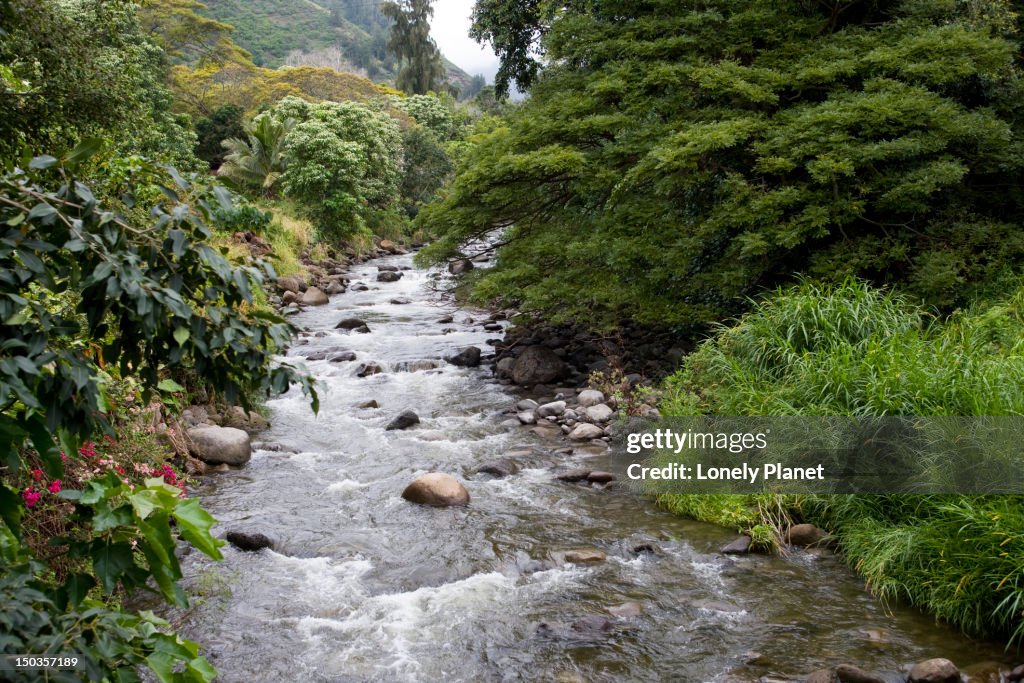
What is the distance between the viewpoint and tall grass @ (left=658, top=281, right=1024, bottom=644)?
5094mm

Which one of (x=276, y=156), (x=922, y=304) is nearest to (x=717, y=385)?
(x=922, y=304)

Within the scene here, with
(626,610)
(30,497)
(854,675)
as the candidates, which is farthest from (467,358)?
(854,675)

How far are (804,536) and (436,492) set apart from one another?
131 inches

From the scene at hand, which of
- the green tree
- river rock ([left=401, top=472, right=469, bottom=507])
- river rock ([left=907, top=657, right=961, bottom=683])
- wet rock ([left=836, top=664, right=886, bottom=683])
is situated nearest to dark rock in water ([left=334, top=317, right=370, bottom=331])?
river rock ([left=401, top=472, right=469, bottom=507])

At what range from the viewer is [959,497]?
565 centimetres

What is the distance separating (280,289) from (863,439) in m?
14.5

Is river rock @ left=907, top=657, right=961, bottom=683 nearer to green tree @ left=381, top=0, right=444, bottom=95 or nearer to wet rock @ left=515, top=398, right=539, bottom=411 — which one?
wet rock @ left=515, top=398, right=539, bottom=411

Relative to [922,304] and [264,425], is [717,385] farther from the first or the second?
[264,425]

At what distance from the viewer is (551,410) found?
10.1m

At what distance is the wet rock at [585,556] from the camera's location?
6238 mm

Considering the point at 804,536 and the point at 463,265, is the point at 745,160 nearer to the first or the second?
the point at 804,536

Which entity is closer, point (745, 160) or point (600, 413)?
point (600, 413)

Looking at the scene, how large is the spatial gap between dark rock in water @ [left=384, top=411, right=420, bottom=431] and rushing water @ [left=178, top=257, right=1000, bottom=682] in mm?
741

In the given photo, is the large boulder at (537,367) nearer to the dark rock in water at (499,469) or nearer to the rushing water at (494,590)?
the rushing water at (494,590)
